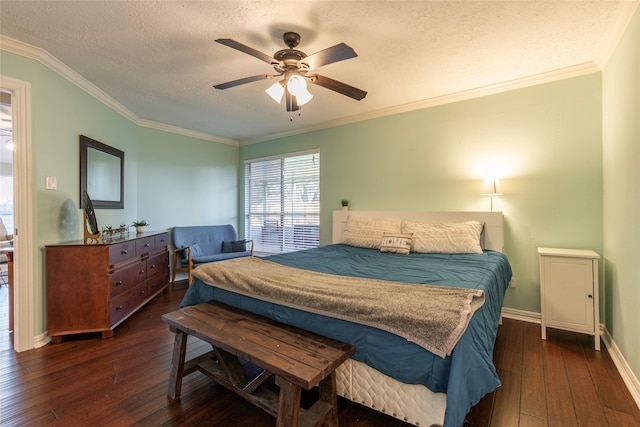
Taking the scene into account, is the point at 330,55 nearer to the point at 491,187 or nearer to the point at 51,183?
the point at 491,187

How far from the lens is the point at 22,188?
2283 millimetres

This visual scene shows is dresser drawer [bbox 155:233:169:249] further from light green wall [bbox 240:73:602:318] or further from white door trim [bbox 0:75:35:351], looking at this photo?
light green wall [bbox 240:73:602:318]

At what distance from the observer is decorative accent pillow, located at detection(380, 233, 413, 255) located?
2874mm

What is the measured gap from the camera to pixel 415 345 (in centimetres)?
126

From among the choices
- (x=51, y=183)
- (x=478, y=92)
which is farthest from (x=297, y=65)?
(x=51, y=183)

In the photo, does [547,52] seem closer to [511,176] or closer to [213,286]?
[511,176]

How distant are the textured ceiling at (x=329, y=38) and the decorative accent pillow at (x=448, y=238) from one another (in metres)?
1.51

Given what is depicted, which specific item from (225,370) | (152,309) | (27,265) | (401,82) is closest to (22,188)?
(27,265)

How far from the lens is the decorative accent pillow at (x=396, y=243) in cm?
287

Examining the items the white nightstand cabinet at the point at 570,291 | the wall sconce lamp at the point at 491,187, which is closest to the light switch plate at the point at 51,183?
the wall sconce lamp at the point at 491,187

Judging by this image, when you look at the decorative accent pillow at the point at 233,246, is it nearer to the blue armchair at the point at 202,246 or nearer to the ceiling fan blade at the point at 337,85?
the blue armchair at the point at 202,246

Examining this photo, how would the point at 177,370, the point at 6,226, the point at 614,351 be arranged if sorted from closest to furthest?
the point at 177,370, the point at 614,351, the point at 6,226

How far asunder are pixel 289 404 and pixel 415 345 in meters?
0.61

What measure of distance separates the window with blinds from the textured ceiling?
161 cm
